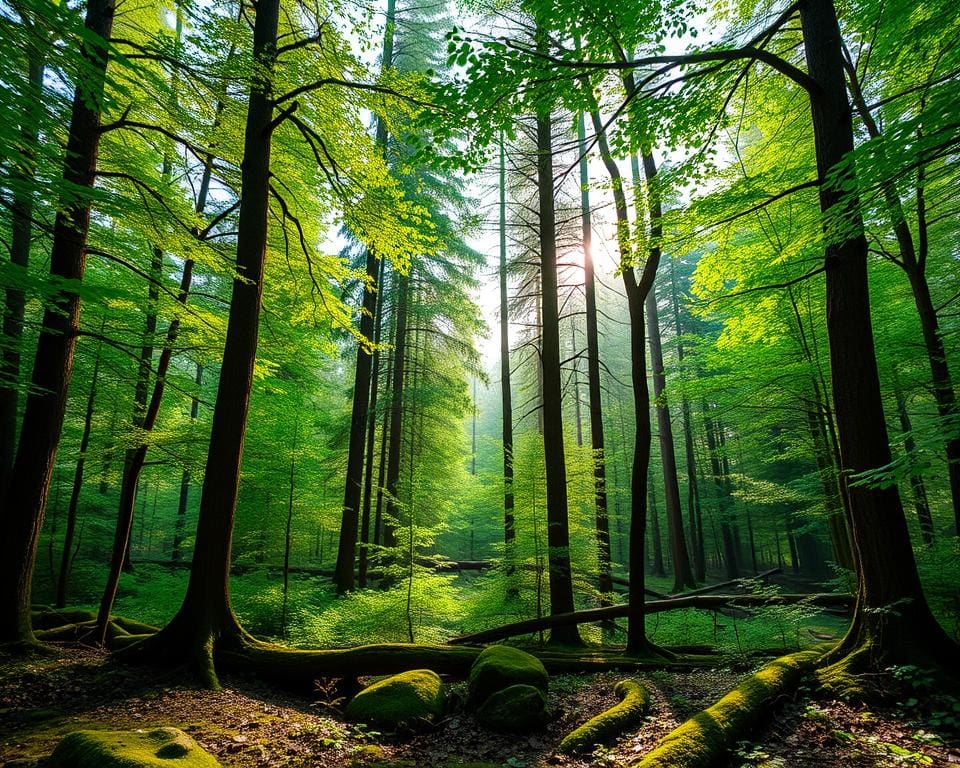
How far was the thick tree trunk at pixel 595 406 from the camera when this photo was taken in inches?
417

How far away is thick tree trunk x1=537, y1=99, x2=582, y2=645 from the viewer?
8.38 meters

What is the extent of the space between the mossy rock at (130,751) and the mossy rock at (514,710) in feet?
8.39

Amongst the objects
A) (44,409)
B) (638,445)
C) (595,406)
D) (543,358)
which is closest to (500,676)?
(638,445)

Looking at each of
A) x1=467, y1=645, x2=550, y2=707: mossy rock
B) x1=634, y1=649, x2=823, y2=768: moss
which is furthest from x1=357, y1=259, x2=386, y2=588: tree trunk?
x1=634, y1=649, x2=823, y2=768: moss

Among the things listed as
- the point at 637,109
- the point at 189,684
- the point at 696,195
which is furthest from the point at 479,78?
the point at 189,684

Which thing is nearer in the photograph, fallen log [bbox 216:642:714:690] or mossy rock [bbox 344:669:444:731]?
mossy rock [bbox 344:669:444:731]

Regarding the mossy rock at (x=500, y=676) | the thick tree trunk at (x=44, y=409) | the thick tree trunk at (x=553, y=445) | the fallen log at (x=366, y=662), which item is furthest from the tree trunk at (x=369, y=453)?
the mossy rock at (x=500, y=676)

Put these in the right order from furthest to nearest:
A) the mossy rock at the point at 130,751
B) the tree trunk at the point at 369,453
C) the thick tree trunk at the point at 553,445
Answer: the tree trunk at the point at 369,453 → the thick tree trunk at the point at 553,445 → the mossy rock at the point at 130,751

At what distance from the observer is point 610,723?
3.88 m

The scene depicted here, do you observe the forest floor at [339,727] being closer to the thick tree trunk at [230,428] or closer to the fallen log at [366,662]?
the fallen log at [366,662]

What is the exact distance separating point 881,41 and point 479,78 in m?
5.95

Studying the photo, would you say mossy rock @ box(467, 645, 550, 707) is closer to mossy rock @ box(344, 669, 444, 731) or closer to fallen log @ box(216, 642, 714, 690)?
mossy rock @ box(344, 669, 444, 731)

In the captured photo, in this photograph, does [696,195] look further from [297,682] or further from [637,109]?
[297,682]

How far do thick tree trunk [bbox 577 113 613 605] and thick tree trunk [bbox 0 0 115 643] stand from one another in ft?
30.2
